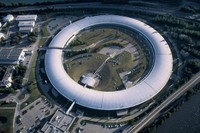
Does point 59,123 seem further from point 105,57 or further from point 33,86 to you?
point 105,57

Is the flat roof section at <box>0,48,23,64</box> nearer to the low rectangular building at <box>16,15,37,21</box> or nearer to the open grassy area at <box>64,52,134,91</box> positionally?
the open grassy area at <box>64,52,134,91</box>

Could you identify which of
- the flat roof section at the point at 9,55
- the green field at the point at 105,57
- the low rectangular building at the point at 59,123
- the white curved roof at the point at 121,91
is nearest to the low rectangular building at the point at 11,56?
the flat roof section at the point at 9,55

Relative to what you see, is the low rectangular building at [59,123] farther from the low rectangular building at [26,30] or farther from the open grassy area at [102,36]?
the low rectangular building at [26,30]

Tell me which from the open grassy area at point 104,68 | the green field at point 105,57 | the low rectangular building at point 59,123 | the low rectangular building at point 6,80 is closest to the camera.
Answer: the low rectangular building at point 59,123

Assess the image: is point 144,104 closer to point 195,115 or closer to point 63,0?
point 195,115

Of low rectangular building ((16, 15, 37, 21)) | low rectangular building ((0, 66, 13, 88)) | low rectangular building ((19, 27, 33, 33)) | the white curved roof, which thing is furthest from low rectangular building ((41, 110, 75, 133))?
low rectangular building ((16, 15, 37, 21))

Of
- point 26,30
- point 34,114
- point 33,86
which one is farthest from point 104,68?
point 26,30
